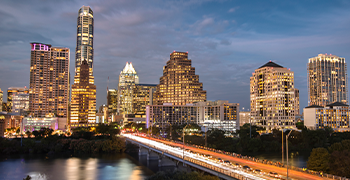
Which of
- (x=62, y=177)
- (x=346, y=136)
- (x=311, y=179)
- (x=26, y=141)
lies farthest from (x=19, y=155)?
(x=346, y=136)

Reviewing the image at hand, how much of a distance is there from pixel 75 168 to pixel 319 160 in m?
73.6

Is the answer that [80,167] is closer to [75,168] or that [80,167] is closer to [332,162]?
[75,168]

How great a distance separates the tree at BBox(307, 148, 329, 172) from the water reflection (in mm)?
44316

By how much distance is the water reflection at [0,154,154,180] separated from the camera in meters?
83.8

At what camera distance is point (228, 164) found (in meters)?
61.0

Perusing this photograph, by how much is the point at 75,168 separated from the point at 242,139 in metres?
75.5

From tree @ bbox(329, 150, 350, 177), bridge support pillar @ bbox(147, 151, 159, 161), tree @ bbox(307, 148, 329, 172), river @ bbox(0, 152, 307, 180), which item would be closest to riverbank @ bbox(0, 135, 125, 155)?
river @ bbox(0, 152, 307, 180)

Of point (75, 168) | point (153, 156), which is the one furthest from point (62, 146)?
point (153, 156)

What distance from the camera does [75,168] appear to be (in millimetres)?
96250

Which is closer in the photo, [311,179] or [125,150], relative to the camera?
[311,179]

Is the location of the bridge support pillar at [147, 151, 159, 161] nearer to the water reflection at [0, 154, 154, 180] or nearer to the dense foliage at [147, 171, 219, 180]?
the water reflection at [0, 154, 154, 180]

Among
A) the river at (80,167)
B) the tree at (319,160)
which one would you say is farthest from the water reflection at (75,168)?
the tree at (319,160)

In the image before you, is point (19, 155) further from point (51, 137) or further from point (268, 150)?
point (268, 150)

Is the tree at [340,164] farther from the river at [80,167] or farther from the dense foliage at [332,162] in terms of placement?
the river at [80,167]
